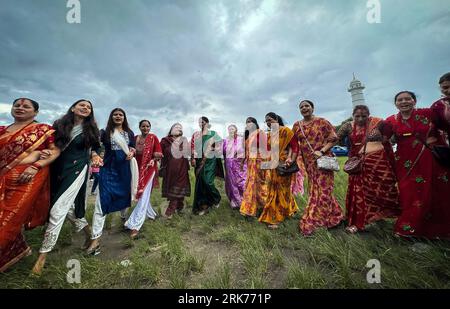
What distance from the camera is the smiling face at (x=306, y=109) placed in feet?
10.6

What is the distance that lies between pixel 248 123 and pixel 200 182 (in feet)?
5.94

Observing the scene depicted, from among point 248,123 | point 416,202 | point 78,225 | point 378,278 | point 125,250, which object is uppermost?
point 248,123

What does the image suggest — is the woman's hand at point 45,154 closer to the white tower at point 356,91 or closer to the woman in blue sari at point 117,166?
the woman in blue sari at point 117,166

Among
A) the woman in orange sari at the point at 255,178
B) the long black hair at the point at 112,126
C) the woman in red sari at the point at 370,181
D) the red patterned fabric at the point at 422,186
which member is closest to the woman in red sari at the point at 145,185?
the long black hair at the point at 112,126

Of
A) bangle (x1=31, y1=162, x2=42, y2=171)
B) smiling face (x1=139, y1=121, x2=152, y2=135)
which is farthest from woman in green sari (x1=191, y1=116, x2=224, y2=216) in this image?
bangle (x1=31, y1=162, x2=42, y2=171)

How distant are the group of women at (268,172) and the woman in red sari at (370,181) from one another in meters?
0.01

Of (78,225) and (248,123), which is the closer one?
(78,225)

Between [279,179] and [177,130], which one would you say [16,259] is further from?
[279,179]

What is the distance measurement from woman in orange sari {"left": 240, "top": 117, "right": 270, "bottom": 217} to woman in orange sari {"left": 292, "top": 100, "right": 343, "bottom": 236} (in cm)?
75

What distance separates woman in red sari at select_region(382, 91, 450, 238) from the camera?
2303 mm
